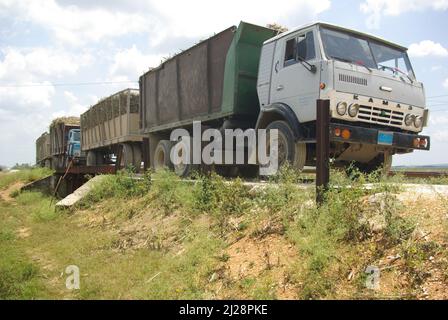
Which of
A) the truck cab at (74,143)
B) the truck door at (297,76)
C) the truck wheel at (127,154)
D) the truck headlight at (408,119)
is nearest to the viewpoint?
the truck door at (297,76)

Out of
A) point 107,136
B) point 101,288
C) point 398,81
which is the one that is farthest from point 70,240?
point 107,136

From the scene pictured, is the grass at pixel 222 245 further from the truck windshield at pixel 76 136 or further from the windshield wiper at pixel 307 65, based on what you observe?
the truck windshield at pixel 76 136

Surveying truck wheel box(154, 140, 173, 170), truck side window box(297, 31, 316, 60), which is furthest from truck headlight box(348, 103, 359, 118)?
truck wheel box(154, 140, 173, 170)

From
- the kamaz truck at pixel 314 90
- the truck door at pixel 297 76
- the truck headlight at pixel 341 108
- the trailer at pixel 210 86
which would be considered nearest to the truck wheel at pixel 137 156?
the trailer at pixel 210 86

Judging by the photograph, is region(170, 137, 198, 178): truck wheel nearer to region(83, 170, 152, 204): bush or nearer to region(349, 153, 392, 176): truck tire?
region(83, 170, 152, 204): bush

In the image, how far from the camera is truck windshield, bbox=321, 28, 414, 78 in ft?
21.7

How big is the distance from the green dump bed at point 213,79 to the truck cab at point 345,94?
2.30ft

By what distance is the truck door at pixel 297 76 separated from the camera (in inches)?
257

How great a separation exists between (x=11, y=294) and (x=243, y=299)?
2.68 m

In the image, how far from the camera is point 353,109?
20.6 feet

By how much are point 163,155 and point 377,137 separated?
5941 mm

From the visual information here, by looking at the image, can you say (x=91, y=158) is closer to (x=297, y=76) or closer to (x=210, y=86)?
(x=210, y=86)

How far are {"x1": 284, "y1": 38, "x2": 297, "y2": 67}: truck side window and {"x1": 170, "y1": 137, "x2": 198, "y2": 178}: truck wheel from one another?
124 inches

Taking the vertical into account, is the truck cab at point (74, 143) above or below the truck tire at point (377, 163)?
above
